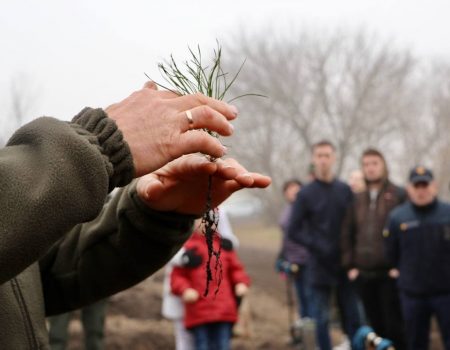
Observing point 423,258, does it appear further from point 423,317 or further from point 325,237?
point 325,237

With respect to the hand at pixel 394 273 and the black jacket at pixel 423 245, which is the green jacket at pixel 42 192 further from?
the hand at pixel 394 273

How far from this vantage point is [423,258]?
631cm

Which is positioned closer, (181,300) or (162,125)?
(162,125)

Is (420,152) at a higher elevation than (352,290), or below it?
higher

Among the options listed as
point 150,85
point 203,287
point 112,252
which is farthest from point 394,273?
point 150,85

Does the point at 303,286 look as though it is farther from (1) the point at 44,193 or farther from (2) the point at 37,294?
(1) the point at 44,193

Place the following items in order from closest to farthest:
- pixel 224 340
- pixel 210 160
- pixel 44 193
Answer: pixel 44 193 → pixel 210 160 → pixel 224 340

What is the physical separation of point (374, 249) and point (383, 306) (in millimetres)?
586

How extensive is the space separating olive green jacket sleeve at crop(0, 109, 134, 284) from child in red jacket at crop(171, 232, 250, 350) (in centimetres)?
408

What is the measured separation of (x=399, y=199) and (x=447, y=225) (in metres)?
0.94

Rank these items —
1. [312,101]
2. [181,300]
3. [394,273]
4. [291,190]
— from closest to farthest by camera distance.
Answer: [181,300], [394,273], [291,190], [312,101]

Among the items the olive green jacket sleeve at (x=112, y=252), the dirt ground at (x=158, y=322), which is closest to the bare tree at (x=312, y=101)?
the dirt ground at (x=158, y=322)

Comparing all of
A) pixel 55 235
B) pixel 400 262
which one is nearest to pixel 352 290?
pixel 400 262

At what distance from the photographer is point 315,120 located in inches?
1246
